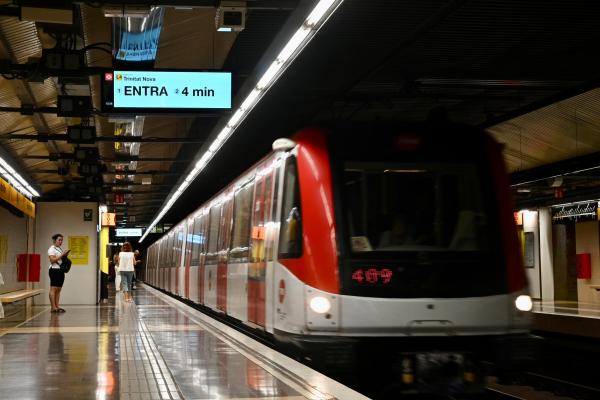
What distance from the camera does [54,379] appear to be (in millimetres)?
7180

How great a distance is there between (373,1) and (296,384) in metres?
5.25

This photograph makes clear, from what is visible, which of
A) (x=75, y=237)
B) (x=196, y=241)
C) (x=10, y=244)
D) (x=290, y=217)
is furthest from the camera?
(x=75, y=237)

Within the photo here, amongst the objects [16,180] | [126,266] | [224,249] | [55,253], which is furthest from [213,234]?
[126,266]

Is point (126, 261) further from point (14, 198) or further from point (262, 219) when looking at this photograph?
point (262, 219)

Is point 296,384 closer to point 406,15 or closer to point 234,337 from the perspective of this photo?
point 234,337

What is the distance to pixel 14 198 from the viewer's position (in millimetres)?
16469

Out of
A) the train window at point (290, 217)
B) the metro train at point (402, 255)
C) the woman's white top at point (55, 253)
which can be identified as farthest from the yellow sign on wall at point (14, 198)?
the metro train at point (402, 255)

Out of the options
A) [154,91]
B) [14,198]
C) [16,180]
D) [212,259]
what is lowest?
[212,259]

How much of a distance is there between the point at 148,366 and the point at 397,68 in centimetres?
735

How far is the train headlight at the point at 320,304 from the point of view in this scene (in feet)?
Result: 24.2

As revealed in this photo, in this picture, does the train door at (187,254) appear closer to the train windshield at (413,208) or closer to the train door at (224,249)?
the train door at (224,249)

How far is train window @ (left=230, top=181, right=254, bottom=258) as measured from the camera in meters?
11.3

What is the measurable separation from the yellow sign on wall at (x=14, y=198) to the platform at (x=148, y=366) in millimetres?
3215

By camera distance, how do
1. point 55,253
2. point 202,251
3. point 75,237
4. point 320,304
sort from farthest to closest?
point 75,237
point 202,251
point 55,253
point 320,304
